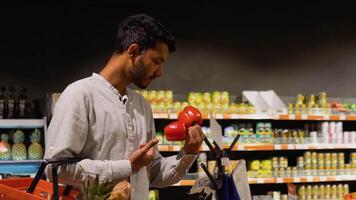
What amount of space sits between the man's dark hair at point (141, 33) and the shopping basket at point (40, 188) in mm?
464

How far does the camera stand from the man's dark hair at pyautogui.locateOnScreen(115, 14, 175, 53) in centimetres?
174

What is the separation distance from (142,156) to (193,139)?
0.28 meters

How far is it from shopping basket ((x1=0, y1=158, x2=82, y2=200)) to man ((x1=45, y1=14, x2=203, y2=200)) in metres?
0.05

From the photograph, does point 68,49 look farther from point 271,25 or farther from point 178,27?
point 271,25

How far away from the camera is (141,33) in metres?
1.75

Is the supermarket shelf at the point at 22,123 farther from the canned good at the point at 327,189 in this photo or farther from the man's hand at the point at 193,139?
the canned good at the point at 327,189

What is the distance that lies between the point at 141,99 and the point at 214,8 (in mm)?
4038

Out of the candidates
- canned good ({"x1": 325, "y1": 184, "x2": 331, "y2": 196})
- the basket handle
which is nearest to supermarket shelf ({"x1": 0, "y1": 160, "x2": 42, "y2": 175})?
the basket handle

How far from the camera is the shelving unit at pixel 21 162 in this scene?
4438 millimetres

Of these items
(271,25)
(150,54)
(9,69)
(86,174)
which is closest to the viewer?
(86,174)

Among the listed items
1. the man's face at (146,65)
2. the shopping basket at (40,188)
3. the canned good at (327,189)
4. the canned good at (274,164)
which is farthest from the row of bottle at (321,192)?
the shopping basket at (40,188)

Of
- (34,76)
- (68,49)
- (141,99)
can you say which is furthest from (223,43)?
(141,99)

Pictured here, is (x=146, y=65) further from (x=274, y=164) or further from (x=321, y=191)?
Answer: (x=321, y=191)

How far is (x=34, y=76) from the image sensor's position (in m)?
5.11
